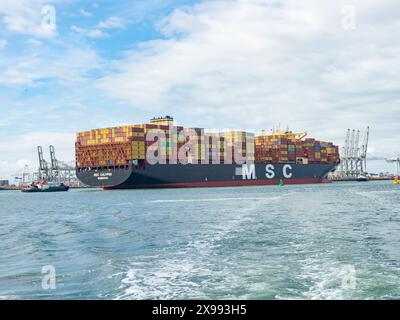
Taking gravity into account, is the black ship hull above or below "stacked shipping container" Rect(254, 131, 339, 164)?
below

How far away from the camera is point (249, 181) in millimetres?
97875

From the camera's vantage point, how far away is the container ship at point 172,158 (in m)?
80.1

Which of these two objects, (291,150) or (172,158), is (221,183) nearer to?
(172,158)

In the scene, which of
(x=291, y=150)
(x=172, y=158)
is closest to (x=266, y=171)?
(x=291, y=150)

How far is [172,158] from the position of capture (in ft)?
266

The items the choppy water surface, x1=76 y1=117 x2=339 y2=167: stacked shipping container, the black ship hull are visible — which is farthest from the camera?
x1=76 y1=117 x2=339 y2=167: stacked shipping container

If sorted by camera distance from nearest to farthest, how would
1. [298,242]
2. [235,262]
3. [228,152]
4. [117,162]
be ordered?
[235,262], [298,242], [117,162], [228,152]

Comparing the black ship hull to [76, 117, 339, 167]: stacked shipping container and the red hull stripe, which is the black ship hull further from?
[76, 117, 339, 167]: stacked shipping container

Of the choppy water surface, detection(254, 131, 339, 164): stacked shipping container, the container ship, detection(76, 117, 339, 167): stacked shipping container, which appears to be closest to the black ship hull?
the container ship

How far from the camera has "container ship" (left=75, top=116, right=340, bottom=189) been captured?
80.1 meters

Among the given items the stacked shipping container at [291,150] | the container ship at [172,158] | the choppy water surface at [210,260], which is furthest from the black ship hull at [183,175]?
the choppy water surface at [210,260]
